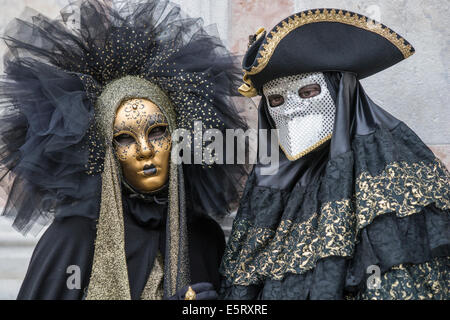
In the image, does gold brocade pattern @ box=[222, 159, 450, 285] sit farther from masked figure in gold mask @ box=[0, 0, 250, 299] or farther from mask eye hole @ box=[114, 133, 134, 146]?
mask eye hole @ box=[114, 133, 134, 146]

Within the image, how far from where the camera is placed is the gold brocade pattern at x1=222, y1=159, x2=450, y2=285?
1.88 metres

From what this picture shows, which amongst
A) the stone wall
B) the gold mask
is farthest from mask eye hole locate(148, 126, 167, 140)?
the stone wall

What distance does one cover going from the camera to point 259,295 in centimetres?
210

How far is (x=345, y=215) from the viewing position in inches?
75.2

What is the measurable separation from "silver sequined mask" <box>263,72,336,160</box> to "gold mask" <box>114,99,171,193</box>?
1.54 feet

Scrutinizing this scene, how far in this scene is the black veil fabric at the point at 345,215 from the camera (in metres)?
1.86

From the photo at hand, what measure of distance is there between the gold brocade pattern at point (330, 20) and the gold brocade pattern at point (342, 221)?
0.49m

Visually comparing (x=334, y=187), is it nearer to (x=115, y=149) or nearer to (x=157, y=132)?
(x=157, y=132)

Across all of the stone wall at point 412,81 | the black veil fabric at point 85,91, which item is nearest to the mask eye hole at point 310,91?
the black veil fabric at point 85,91

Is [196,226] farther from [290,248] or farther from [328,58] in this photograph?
[328,58]

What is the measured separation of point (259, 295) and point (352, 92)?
806 millimetres

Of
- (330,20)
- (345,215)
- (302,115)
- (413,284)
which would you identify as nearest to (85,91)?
(302,115)
